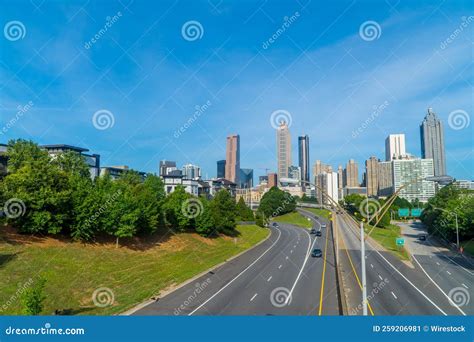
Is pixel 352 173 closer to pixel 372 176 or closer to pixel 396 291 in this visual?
pixel 372 176

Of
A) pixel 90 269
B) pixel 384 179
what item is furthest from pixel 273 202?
pixel 90 269

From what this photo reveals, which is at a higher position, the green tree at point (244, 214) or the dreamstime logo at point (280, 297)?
the green tree at point (244, 214)

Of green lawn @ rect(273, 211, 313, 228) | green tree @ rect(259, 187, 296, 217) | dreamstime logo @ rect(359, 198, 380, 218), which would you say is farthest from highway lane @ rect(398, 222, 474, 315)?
green tree @ rect(259, 187, 296, 217)

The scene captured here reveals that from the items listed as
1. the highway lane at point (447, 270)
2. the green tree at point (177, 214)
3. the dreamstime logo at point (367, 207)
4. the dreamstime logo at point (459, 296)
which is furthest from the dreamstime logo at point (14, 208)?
the dreamstime logo at point (459, 296)

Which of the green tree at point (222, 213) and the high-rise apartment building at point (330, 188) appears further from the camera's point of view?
the green tree at point (222, 213)

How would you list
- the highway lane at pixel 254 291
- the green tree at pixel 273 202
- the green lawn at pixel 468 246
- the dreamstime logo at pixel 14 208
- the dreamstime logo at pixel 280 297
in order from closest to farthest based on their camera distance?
the highway lane at pixel 254 291 < the dreamstime logo at pixel 280 297 < the dreamstime logo at pixel 14 208 < the green lawn at pixel 468 246 < the green tree at pixel 273 202

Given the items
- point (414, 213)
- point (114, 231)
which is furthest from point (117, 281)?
point (414, 213)

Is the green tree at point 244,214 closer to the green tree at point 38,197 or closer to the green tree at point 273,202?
the green tree at point 273,202
